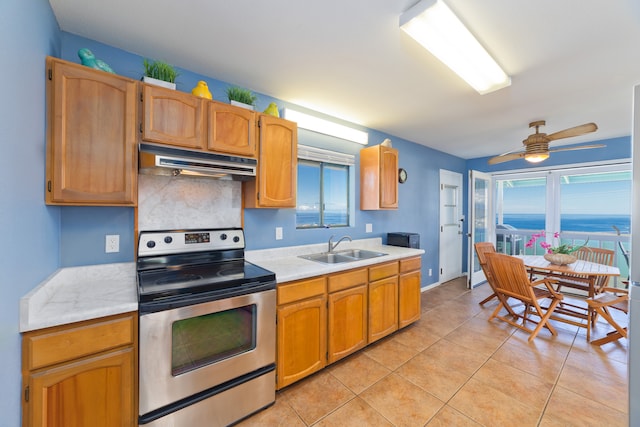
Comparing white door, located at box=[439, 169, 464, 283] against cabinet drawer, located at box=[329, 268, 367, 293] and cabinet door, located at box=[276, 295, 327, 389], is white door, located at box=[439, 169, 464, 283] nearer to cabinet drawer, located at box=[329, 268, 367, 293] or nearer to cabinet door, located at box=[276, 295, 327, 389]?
cabinet drawer, located at box=[329, 268, 367, 293]

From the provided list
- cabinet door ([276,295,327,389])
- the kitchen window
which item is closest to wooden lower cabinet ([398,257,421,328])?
the kitchen window

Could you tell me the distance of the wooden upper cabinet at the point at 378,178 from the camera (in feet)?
10.2

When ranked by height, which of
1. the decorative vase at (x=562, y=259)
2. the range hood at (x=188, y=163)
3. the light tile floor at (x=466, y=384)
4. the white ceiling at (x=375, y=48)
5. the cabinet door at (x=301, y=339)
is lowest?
the light tile floor at (x=466, y=384)

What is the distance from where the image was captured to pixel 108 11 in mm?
1443

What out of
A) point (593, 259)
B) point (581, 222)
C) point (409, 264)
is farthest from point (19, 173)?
point (581, 222)

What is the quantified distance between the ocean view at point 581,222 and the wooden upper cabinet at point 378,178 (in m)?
3.25

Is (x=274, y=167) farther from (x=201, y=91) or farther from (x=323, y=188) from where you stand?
(x=323, y=188)

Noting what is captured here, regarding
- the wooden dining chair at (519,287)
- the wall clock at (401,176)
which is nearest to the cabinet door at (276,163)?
the wall clock at (401,176)

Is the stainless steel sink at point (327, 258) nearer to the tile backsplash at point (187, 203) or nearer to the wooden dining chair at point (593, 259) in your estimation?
the tile backsplash at point (187, 203)

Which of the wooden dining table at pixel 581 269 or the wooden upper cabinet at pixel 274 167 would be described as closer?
the wooden upper cabinet at pixel 274 167

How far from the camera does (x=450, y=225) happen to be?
4898 mm

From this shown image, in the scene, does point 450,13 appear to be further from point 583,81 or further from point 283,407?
point 283,407

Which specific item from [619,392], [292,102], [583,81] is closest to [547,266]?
[619,392]

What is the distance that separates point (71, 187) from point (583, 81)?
12.5ft
